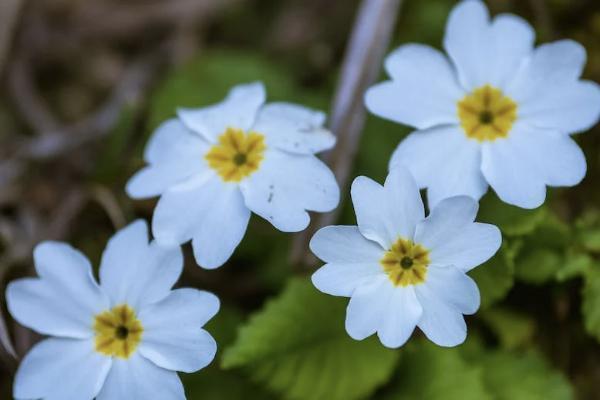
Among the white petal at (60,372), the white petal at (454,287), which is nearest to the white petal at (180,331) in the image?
the white petal at (60,372)

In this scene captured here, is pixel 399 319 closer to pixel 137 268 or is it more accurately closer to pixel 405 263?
pixel 405 263

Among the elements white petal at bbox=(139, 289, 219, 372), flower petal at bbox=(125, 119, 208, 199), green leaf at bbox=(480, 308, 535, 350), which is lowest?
green leaf at bbox=(480, 308, 535, 350)

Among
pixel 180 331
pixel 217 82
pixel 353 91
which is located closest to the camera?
pixel 180 331

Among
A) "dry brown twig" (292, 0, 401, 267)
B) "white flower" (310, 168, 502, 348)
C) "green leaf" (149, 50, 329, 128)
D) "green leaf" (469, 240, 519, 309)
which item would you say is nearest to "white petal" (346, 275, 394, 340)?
"white flower" (310, 168, 502, 348)

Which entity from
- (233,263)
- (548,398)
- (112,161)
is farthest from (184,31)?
(548,398)

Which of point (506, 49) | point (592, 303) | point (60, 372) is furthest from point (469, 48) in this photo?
point (60, 372)

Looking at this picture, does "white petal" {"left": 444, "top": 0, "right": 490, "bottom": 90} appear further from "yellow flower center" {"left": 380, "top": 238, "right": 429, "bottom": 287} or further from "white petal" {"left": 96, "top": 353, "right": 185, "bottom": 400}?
"white petal" {"left": 96, "top": 353, "right": 185, "bottom": 400}
